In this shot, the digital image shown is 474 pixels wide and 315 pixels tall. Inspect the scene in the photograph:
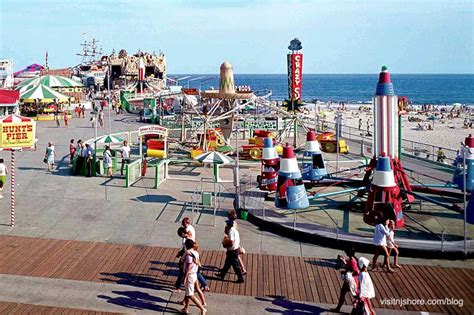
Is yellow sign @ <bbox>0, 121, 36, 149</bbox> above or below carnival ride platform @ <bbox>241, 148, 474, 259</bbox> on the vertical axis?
above

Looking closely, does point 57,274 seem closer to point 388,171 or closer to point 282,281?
point 282,281

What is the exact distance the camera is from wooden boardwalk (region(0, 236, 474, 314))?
31.8 feet

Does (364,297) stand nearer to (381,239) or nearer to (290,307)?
(290,307)

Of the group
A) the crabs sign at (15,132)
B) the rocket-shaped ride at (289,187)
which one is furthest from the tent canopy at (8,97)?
the rocket-shaped ride at (289,187)

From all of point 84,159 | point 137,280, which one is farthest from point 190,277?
point 84,159

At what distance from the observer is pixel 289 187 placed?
13.8 metres

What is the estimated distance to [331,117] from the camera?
214 feet

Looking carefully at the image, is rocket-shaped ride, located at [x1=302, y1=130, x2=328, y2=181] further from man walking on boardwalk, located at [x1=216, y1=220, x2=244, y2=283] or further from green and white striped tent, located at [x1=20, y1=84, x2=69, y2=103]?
green and white striped tent, located at [x1=20, y1=84, x2=69, y2=103]

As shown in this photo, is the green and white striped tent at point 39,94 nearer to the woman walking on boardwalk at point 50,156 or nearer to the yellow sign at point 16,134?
the woman walking on boardwalk at point 50,156

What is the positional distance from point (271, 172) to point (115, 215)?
5307mm

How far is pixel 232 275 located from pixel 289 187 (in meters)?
3.98

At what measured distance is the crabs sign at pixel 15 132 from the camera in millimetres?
13758

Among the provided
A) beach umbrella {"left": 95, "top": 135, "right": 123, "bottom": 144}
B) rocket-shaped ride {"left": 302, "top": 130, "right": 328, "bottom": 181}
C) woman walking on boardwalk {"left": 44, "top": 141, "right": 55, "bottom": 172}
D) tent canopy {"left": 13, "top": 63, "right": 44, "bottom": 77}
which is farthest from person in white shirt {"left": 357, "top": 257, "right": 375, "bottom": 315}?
tent canopy {"left": 13, "top": 63, "right": 44, "bottom": 77}

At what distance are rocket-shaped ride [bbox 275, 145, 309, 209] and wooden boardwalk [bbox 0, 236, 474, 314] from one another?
2.47 meters
